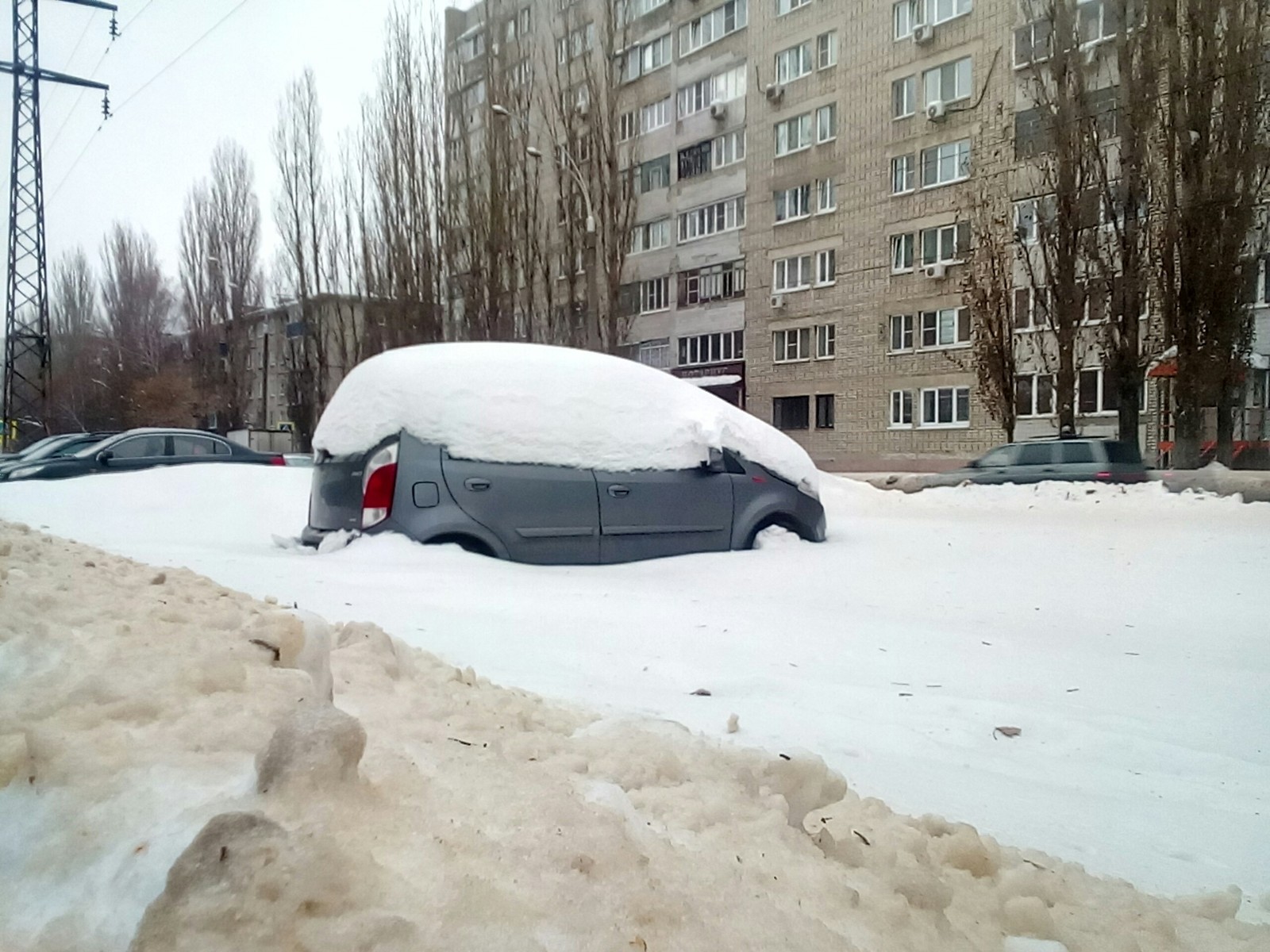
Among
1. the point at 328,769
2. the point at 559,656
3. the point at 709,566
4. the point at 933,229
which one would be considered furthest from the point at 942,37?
the point at 328,769

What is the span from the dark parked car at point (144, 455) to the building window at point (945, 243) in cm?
2078

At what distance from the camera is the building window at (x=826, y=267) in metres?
31.2

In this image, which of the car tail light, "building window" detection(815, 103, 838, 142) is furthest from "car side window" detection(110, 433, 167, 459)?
"building window" detection(815, 103, 838, 142)

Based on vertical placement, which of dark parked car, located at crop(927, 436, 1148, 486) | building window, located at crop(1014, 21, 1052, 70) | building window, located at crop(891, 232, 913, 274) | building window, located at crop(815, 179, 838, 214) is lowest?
dark parked car, located at crop(927, 436, 1148, 486)

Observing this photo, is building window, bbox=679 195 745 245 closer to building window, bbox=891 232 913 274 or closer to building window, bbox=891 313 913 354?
building window, bbox=891 232 913 274

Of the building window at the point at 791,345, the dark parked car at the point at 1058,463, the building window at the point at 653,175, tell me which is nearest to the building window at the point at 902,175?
the building window at the point at 791,345

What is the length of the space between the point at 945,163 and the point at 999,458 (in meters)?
15.1

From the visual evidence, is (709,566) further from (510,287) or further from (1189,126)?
(510,287)

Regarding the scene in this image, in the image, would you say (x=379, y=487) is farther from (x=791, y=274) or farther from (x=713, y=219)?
(x=713, y=219)

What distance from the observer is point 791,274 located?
32.6 meters

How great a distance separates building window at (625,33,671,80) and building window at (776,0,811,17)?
5130mm

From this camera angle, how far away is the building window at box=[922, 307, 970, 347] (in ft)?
92.1

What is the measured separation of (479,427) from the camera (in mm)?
6070

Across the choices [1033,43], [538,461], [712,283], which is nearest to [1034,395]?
[1033,43]
